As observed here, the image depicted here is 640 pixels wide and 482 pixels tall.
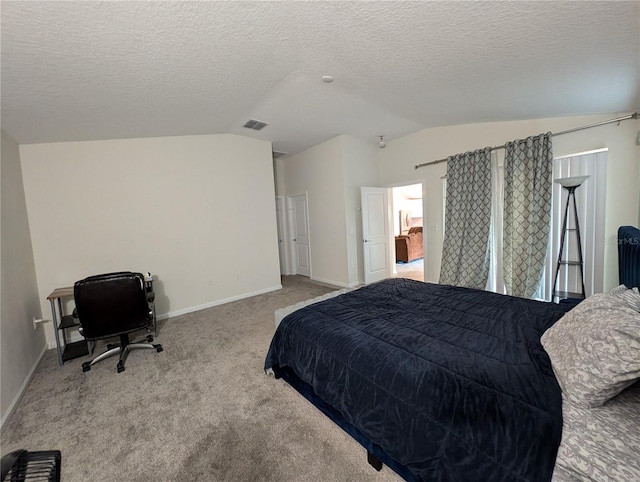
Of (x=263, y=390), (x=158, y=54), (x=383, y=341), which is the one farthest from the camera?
(x=263, y=390)

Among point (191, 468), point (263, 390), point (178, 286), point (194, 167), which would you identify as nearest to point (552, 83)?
point (263, 390)

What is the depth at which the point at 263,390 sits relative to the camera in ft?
6.89

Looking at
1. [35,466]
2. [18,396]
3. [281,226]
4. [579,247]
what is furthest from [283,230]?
[35,466]

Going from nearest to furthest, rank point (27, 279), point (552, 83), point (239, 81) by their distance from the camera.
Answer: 1. point (552, 83)
2. point (239, 81)
3. point (27, 279)

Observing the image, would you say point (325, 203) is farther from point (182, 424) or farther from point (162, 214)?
point (182, 424)

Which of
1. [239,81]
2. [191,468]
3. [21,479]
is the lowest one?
[191,468]

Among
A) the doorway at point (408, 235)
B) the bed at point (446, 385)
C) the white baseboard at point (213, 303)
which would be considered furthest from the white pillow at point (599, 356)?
the white baseboard at point (213, 303)

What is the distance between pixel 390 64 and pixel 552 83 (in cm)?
147

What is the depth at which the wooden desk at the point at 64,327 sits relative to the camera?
8.59 feet

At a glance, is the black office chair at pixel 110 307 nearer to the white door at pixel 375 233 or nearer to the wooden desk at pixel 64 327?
the wooden desk at pixel 64 327

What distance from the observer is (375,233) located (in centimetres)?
512

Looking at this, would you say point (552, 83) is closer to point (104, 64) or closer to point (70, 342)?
point (104, 64)

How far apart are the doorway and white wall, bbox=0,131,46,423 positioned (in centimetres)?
528

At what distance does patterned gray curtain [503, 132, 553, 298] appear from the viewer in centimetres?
318
